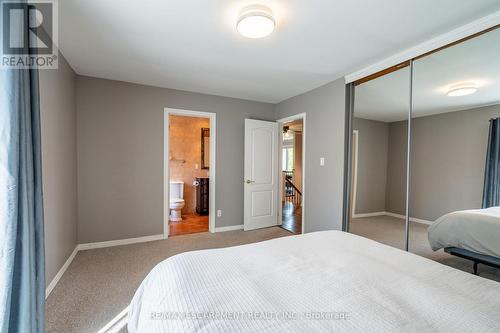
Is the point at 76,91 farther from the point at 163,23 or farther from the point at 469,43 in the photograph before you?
the point at 469,43

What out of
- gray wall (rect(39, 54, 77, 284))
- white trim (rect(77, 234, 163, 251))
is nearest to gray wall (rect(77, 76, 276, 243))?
white trim (rect(77, 234, 163, 251))

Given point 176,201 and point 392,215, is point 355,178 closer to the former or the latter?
point 392,215

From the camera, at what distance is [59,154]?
2516 mm

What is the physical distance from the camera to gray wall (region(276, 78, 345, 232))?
125 inches

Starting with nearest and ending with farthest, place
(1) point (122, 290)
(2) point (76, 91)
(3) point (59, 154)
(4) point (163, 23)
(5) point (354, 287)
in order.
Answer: (5) point (354, 287)
(4) point (163, 23)
(1) point (122, 290)
(3) point (59, 154)
(2) point (76, 91)

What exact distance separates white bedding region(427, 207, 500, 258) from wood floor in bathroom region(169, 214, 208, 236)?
3349 mm

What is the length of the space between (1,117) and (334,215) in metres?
3.33

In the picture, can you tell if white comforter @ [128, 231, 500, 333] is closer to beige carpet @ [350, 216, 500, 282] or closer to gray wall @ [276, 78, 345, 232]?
beige carpet @ [350, 216, 500, 282]

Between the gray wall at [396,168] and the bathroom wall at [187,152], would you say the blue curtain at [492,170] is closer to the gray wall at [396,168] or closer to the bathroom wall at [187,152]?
the gray wall at [396,168]

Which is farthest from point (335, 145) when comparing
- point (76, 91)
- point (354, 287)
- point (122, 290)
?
point (76, 91)

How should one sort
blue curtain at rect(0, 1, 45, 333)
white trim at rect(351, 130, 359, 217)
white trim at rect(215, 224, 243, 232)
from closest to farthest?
1. blue curtain at rect(0, 1, 45, 333)
2. white trim at rect(351, 130, 359, 217)
3. white trim at rect(215, 224, 243, 232)

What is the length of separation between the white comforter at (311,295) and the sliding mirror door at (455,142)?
1.04 meters

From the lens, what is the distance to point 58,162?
2.48 meters

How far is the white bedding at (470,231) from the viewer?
1808 mm
